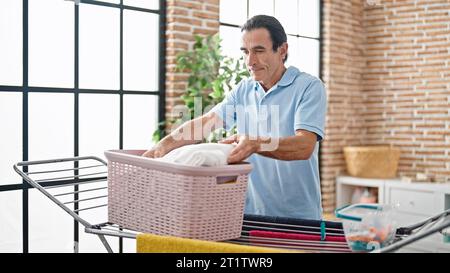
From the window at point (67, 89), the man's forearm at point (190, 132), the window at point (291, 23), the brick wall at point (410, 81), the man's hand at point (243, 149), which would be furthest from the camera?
the brick wall at point (410, 81)

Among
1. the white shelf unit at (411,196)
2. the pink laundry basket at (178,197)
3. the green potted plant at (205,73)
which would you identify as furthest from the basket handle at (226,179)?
the white shelf unit at (411,196)

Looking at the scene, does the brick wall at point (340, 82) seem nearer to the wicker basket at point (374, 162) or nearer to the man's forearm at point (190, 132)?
A: the wicker basket at point (374, 162)

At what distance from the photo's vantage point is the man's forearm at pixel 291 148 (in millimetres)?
1819

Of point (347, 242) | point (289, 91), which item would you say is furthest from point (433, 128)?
point (347, 242)

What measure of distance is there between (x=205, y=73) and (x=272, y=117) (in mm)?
1730

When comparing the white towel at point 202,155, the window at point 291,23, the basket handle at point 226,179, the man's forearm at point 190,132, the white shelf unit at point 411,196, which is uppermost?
the window at point 291,23

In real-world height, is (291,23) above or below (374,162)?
above

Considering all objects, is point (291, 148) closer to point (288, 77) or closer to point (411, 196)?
point (288, 77)

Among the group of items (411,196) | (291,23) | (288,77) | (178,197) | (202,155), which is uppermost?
(291,23)

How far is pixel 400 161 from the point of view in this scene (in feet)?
18.2

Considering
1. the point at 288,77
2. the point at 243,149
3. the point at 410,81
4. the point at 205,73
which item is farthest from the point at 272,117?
the point at 410,81

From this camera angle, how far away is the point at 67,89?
11.2 feet

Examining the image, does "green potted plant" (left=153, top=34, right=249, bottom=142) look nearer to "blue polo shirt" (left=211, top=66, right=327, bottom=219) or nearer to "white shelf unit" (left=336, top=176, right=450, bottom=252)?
"blue polo shirt" (left=211, top=66, right=327, bottom=219)

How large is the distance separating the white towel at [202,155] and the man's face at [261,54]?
0.57 meters
